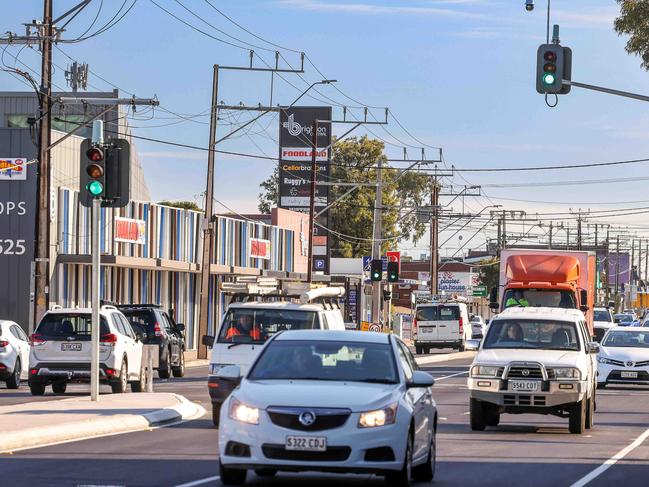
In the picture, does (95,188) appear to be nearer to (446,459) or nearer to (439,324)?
(446,459)

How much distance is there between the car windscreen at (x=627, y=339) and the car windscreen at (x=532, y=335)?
565 inches

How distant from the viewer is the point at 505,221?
112312mm

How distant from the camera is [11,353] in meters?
33.6

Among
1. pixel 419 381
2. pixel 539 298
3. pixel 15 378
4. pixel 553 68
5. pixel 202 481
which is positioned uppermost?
pixel 553 68

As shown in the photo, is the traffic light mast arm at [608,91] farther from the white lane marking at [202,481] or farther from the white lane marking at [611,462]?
the white lane marking at [202,481]

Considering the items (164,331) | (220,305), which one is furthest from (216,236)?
(164,331)

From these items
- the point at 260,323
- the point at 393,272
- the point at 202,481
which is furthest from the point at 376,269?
the point at 202,481

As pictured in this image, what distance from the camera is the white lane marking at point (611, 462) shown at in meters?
15.7

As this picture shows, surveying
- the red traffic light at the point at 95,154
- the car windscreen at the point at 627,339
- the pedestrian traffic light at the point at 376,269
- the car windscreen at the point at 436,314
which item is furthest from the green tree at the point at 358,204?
the red traffic light at the point at 95,154

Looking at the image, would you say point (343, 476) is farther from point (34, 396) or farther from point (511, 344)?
point (34, 396)

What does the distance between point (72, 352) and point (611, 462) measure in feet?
49.4

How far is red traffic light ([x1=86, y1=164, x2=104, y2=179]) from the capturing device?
24000 millimetres

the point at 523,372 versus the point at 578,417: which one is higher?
the point at 523,372

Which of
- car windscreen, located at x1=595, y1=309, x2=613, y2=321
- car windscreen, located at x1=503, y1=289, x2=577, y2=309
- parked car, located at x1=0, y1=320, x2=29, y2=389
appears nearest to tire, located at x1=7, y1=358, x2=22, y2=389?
parked car, located at x1=0, y1=320, x2=29, y2=389
